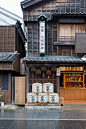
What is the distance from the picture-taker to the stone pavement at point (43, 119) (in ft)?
26.4

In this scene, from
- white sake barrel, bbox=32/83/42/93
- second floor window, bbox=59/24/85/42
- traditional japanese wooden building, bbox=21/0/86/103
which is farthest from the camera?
second floor window, bbox=59/24/85/42

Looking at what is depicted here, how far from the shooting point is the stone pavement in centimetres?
804

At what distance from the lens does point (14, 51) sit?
14906 mm

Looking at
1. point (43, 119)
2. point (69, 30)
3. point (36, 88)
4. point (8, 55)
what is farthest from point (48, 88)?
point (69, 30)

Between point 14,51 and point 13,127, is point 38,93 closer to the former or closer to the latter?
point 13,127

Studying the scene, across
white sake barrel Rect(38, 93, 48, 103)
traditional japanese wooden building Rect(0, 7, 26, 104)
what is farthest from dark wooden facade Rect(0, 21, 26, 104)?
white sake barrel Rect(38, 93, 48, 103)

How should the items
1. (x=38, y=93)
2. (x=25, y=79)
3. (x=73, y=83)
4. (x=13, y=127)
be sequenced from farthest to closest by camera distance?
(x=73, y=83) → (x=25, y=79) → (x=38, y=93) → (x=13, y=127)

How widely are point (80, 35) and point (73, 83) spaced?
7.28 metres

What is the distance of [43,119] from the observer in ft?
30.0

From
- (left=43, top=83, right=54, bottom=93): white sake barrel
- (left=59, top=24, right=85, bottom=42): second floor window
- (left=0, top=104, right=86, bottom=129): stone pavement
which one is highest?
(left=59, top=24, right=85, bottom=42): second floor window

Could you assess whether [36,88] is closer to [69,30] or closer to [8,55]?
[8,55]

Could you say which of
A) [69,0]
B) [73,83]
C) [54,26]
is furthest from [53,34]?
[73,83]

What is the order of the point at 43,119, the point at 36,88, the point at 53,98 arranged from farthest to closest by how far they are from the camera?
the point at 36,88
the point at 53,98
the point at 43,119

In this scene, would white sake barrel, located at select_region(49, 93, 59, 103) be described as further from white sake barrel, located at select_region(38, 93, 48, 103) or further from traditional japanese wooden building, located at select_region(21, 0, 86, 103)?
traditional japanese wooden building, located at select_region(21, 0, 86, 103)
